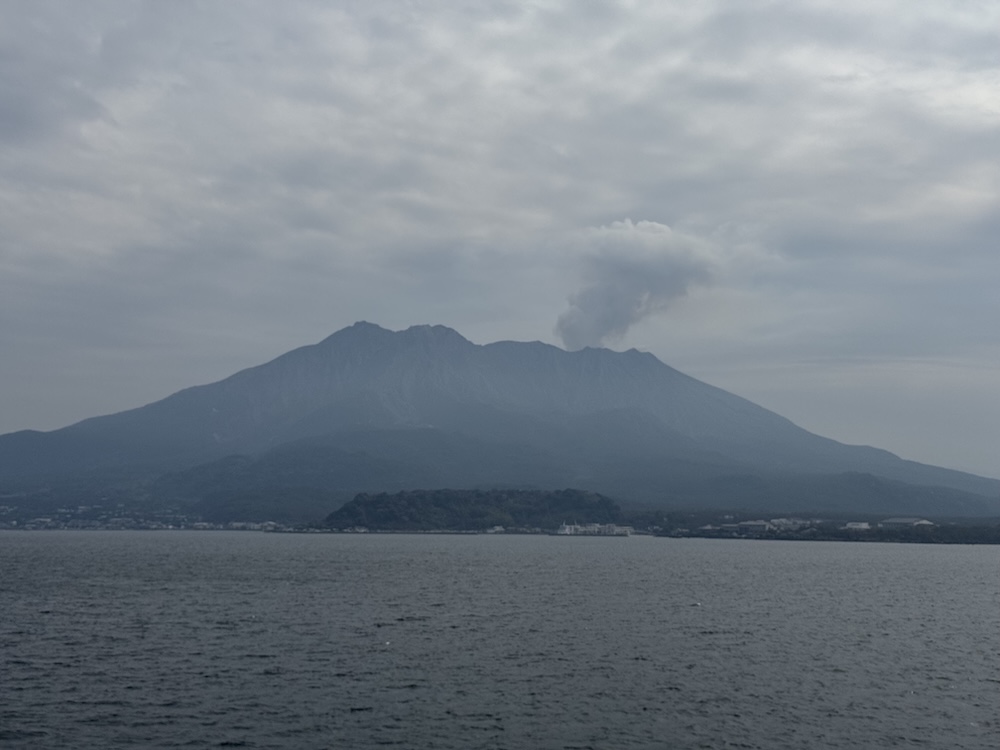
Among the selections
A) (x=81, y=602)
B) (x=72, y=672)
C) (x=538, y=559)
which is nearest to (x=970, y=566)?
(x=538, y=559)

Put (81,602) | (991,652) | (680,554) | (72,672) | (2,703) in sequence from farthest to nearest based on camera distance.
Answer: (680,554) → (81,602) → (991,652) → (72,672) → (2,703)

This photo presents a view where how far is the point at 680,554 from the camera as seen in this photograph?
129 meters

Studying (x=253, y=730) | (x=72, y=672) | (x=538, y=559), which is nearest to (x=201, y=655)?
(x=72, y=672)

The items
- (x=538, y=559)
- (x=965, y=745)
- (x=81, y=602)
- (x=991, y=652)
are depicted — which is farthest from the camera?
(x=538, y=559)

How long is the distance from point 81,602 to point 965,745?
47.0 meters

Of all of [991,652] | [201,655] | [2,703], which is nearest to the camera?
[2,703]

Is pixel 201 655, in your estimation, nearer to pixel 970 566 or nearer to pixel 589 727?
pixel 589 727

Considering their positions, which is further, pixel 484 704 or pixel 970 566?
pixel 970 566

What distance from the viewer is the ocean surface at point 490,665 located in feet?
93.9

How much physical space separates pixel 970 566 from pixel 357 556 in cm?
6752

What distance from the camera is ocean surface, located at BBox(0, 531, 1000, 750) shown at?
28625mm

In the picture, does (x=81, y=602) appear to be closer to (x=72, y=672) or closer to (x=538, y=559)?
(x=72, y=672)

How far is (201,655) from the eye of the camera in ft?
129

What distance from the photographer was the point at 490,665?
3838 cm
